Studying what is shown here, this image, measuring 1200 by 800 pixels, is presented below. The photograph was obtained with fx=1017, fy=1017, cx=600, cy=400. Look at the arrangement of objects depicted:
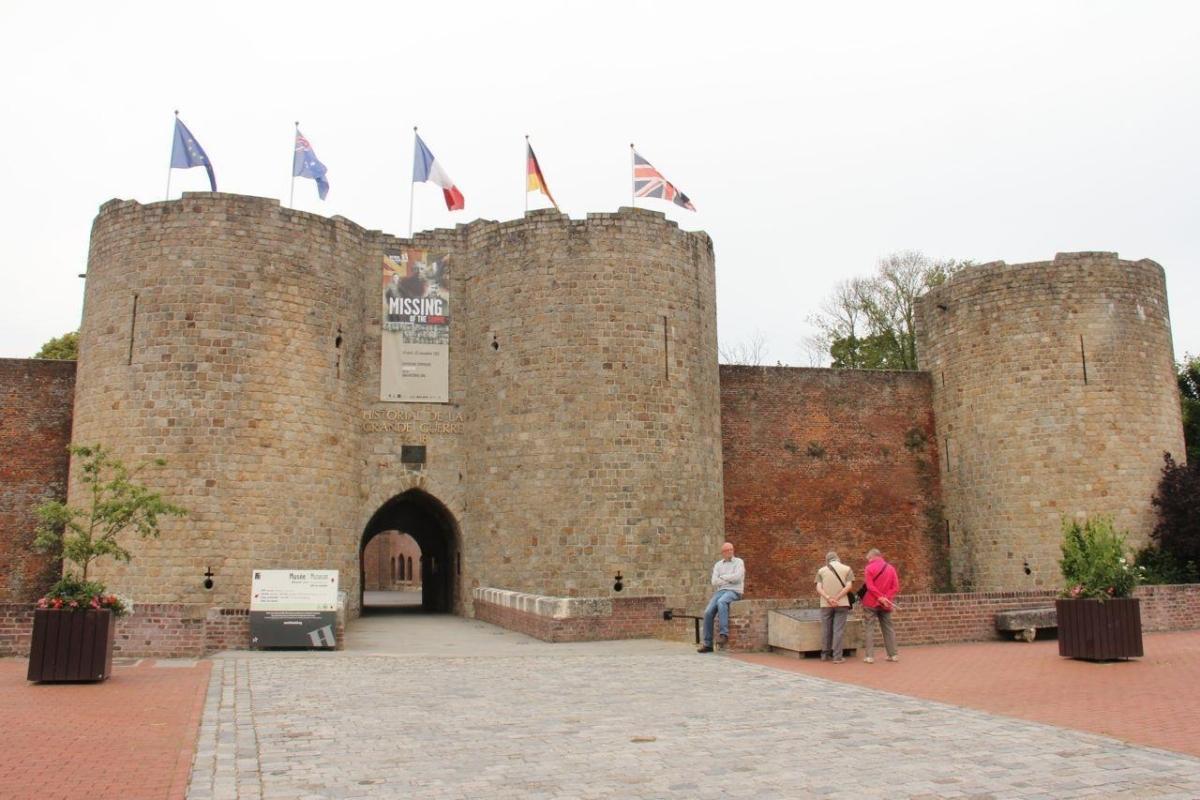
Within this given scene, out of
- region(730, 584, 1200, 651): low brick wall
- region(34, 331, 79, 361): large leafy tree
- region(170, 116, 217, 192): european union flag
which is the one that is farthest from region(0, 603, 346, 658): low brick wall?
region(34, 331, 79, 361): large leafy tree

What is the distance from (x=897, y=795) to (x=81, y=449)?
11358 mm

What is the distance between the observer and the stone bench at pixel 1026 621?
1584 cm

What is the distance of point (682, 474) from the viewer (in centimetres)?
2145

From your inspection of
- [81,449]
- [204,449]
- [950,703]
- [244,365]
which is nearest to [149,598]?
[204,449]

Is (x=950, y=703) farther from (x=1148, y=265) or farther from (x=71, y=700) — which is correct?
(x=1148, y=265)

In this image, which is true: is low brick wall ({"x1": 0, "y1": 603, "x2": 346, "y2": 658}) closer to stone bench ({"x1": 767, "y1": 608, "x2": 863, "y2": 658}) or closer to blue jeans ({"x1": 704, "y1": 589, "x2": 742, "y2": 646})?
blue jeans ({"x1": 704, "y1": 589, "x2": 742, "y2": 646})

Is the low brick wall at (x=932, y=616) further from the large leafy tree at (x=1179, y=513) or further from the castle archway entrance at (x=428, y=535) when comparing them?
the castle archway entrance at (x=428, y=535)

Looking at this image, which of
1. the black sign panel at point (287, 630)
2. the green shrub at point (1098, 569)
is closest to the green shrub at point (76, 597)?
the black sign panel at point (287, 630)

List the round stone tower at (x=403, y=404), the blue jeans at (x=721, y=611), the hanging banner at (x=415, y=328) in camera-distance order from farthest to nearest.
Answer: the hanging banner at (x=415, y=328)
the round stone tower at (x=403, y=404)
the blue jeans at (x=721, y=611)

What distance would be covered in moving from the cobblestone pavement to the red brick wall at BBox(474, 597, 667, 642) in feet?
13.2

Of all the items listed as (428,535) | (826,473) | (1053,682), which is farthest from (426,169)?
(1053,682)

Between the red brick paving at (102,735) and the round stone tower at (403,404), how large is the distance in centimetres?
803

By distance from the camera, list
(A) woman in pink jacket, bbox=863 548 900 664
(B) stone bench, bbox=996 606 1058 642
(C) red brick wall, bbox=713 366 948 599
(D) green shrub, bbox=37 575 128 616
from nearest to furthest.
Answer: (D) green shrub, bbox=37 575 128 616, (A) woman in pink jacket, bbox=863 548 900 664, (B) stone bench, bbox=996 606 1058 642, (C) red brick wall, bbox=713 366 948 599

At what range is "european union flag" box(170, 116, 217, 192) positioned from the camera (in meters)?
21.5
